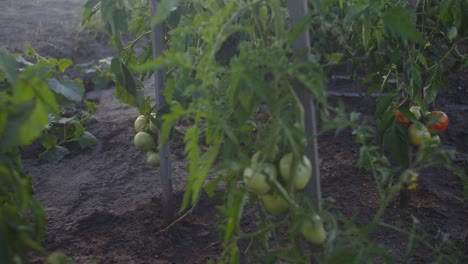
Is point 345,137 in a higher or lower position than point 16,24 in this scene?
lower

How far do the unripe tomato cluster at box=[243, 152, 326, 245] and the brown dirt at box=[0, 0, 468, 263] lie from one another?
0.34 m

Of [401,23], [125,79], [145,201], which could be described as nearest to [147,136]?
[125,79]

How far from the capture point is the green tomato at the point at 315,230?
1.08 m

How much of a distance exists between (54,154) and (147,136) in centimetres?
108

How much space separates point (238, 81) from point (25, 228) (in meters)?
0.51

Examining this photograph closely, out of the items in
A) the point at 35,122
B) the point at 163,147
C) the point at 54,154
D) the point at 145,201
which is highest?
the point at 35,122

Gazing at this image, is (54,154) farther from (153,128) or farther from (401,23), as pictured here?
(401,23)

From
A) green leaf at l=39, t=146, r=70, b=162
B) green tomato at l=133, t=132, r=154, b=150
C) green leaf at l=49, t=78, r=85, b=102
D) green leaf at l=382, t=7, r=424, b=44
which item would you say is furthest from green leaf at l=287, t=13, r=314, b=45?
green leaf at l=39, t=146, r=70, b=162

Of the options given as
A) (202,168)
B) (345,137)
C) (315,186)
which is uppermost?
(202,168)

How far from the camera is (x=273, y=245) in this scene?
6.64ft

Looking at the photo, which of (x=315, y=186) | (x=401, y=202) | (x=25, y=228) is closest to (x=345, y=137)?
(x=401, y=202)

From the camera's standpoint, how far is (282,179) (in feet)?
3.78

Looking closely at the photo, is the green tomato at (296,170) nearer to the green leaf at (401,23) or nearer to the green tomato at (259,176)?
the green tomato at (259,176)

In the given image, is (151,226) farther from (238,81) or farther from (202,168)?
(238,81)
